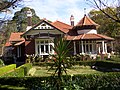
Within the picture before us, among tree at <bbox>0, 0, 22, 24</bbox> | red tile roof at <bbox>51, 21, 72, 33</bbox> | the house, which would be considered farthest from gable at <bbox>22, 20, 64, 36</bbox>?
tree at <bbox>0, 0, 22, 24</bbox>

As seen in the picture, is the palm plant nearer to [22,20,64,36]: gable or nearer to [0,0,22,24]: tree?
[0,0,22,24]: tree

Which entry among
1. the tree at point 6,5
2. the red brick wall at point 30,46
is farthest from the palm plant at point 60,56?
the red brick wall at point 30,46

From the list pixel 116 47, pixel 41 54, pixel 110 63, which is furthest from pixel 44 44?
pixel 116 47

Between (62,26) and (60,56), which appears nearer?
(60,56)

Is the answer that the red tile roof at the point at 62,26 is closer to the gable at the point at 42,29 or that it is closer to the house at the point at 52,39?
the house at the point at 52,39

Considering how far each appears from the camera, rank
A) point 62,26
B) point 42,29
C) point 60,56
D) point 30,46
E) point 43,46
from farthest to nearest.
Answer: point 62,26
point 30,46
point 43,46
point 42,29
point 60,56

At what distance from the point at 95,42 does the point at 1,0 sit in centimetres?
3131

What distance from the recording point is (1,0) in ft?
40.0

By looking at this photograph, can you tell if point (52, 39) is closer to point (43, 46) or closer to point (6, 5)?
point (43, 46)

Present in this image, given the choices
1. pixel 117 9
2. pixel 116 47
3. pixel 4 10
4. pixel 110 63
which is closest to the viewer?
pixel 4 10

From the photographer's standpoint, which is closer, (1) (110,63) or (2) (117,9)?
(2) (117,9)

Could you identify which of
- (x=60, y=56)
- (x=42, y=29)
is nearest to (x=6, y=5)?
(x=60, y=56)

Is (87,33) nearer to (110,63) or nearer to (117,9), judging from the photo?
(110,63)

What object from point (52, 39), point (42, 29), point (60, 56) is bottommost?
point (60, 56)
